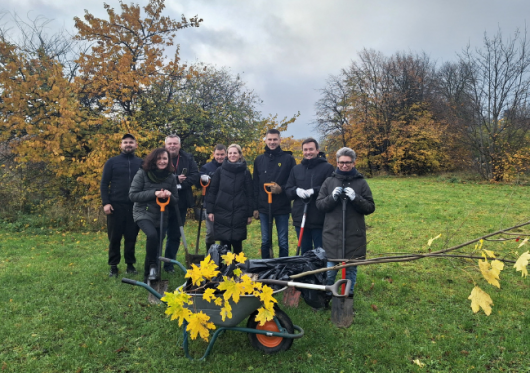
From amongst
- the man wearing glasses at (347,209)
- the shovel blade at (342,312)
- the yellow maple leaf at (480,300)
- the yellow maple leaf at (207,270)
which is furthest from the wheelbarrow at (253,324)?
the man wearing glasses at (347,209)

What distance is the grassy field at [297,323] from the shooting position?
262 centimetres

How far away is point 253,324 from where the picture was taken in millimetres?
2695

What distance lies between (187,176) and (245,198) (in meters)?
1.15

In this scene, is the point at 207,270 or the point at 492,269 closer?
the point at 492,269

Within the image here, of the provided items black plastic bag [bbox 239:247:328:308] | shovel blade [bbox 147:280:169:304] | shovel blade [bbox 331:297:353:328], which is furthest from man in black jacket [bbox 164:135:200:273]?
shovel blade [bbox 331:297:353:328]

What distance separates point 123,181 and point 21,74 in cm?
666

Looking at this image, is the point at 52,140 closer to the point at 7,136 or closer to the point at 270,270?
the point at 7,136

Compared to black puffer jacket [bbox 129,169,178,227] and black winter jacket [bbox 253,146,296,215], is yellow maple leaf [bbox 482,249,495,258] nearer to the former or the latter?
black winter jacket [bbox 253,146,296,215]

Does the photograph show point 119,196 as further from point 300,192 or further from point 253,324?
point 253,324

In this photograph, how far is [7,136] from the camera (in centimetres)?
A: 809

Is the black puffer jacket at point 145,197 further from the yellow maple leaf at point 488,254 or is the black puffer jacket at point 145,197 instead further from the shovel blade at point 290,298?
the yellow maple leaf at point 488,254

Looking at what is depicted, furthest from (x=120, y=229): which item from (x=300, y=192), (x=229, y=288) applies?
(x=229, y=288)

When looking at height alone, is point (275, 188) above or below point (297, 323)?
above

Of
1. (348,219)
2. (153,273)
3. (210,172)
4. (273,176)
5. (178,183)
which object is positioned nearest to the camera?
(348,219)
